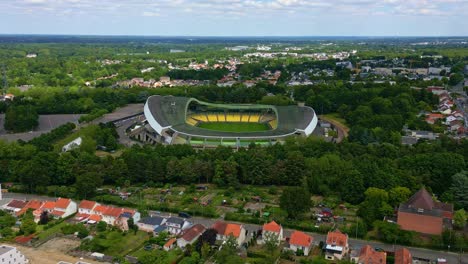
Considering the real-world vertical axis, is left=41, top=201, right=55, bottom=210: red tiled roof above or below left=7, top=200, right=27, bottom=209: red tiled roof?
above

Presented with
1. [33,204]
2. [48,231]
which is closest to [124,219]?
[48,231]

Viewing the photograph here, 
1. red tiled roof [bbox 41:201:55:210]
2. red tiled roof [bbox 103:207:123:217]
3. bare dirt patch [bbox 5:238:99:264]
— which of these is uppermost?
red tiled roof [bbox 103:207:123:217]

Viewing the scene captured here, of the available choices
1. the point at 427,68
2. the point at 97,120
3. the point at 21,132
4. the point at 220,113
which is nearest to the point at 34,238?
the point at 21,132

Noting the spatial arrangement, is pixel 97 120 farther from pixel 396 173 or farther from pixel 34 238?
pixel 396 173

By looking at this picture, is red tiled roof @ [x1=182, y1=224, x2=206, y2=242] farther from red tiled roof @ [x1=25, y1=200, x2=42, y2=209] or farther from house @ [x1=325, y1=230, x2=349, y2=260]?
red tiled roof @ [x1=25, y1=200, x2=42, y2=209]

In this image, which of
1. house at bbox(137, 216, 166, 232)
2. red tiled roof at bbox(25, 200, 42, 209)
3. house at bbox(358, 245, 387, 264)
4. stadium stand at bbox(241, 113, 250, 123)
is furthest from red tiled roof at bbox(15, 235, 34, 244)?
stadium stand at bbox(241, 113, 250, 123)

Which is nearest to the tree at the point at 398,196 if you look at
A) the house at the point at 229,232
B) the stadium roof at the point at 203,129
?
the house at the point at 229,232
